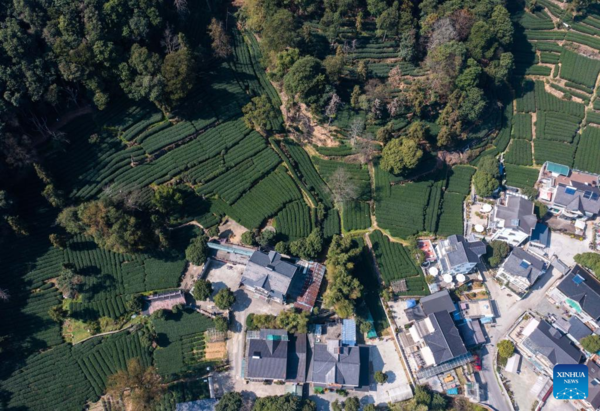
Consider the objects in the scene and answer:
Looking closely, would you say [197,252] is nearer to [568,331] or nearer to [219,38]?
[219,38]

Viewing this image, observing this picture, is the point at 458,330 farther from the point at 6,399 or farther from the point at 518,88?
the point at 6,399

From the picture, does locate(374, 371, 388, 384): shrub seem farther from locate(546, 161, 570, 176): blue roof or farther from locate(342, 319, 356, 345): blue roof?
locate(546, 161, 570, 176): blue roof

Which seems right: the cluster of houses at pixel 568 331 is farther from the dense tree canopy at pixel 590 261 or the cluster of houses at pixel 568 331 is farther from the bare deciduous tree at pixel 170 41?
the bare deciduous tree at pixel 170 41

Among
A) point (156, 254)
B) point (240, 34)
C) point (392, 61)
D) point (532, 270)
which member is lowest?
point (532, 270)

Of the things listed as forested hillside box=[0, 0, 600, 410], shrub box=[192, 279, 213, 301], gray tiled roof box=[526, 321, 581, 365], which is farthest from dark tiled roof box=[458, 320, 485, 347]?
shrub box=[192, 279, 213, 301]

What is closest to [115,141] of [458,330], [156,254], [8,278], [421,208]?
[156,254]

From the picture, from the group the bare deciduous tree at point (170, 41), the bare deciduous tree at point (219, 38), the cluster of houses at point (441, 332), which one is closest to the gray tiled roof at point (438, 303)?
the cluster of houses at point (441, 332)

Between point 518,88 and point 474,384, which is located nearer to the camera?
point 474,384
